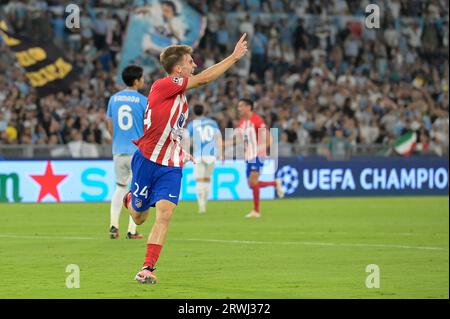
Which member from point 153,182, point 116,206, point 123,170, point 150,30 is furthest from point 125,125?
point 150,30

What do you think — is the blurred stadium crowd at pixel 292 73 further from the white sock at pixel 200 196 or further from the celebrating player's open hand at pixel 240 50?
the celebrating player's open hand at pixel 240 50

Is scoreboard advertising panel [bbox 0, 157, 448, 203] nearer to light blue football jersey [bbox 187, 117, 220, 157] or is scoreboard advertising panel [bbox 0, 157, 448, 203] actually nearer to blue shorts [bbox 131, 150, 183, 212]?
light blue football jersey [bbox 187, 117, 220, 157]

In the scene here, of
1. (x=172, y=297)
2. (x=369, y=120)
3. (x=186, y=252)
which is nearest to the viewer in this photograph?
(x=172, y=297)

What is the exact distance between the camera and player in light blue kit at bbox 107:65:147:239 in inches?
704

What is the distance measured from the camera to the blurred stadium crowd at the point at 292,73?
101 feet

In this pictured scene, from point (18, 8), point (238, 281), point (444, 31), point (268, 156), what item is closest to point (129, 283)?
point (238, 281)

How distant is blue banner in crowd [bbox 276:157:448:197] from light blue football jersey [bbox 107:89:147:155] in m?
13.5

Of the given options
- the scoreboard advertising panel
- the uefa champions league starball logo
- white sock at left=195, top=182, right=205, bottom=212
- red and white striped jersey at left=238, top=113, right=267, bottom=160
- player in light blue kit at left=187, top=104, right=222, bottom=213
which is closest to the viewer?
red and white striped jersey at left=238, top=113, right=267, bottom=160

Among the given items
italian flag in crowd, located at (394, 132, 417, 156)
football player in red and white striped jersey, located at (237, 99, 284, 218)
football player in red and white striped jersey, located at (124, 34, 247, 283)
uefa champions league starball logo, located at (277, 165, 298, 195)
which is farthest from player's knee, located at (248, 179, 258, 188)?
football player in red and white striped jersey, located at (124, 34, 247, 283)

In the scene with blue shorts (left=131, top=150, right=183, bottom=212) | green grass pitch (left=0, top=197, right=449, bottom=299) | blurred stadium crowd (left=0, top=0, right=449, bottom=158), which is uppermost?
blurred stadium crowd (left=0, top=0, right=449, bottom=158)
